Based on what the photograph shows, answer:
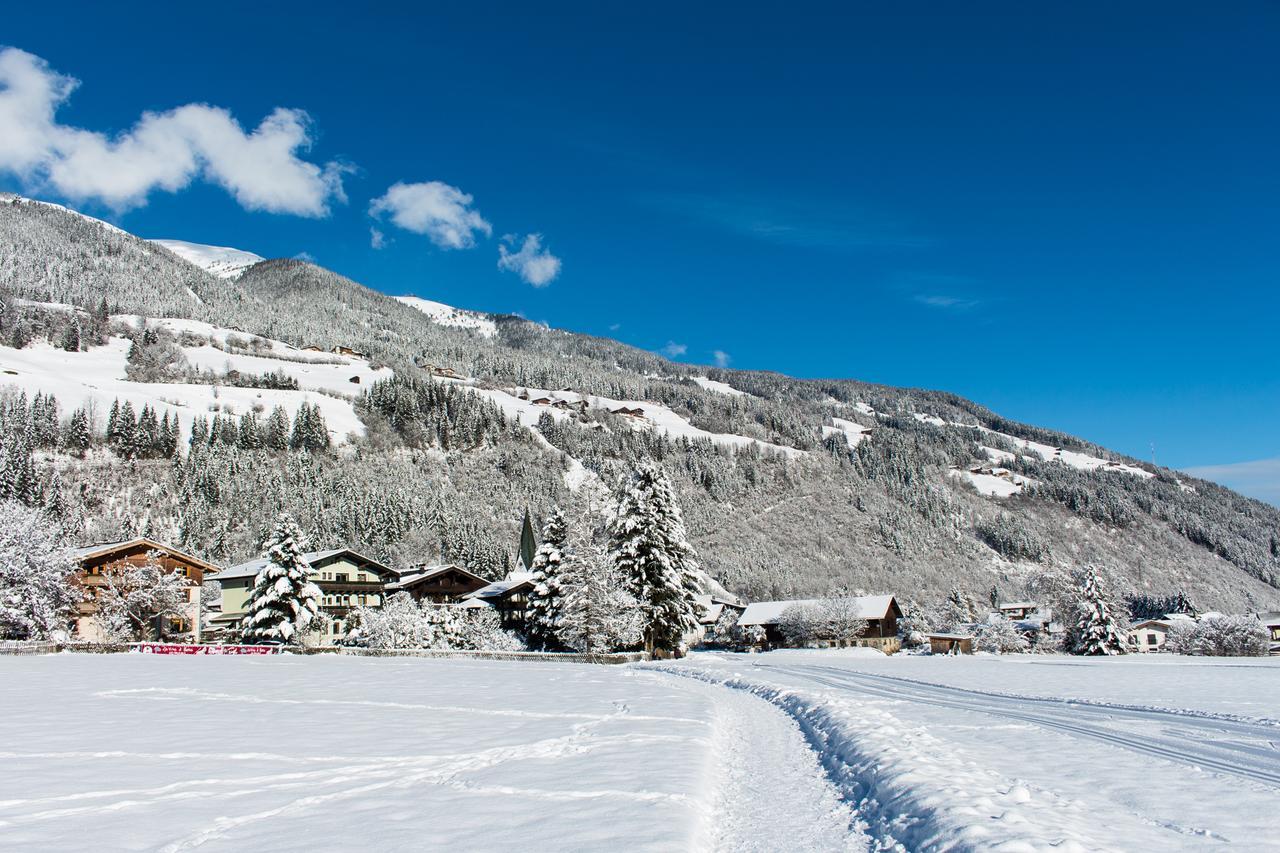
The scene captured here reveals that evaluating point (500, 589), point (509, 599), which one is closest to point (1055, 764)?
point (509, 599)

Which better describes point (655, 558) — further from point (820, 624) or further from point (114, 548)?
point (114, 548)

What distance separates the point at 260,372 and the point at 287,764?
204 metres

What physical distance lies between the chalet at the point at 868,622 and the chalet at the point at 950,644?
4597 mm

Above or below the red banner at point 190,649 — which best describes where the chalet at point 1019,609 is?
above

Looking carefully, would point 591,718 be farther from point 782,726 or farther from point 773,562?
point 773,562

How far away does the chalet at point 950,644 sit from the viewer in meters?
83.7

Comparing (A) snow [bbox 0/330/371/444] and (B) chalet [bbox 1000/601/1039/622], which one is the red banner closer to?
(A) snow [bbox 0/330/371/444]

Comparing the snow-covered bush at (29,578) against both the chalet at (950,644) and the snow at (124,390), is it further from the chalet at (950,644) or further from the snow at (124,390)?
the snow at (124,390)

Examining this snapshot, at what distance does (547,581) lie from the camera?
57.8 metres

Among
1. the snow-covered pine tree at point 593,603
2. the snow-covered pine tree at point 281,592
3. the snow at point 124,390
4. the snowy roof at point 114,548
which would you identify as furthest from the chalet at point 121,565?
the snow at point 124,390

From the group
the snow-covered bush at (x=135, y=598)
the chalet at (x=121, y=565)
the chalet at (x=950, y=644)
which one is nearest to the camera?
the snow-covered bush at (x=135, y=598)

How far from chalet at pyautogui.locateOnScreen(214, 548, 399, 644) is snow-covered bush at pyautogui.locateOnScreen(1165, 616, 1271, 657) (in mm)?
84947

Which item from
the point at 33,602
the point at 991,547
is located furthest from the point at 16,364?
the point at 991,547

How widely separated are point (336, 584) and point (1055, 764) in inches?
3453
